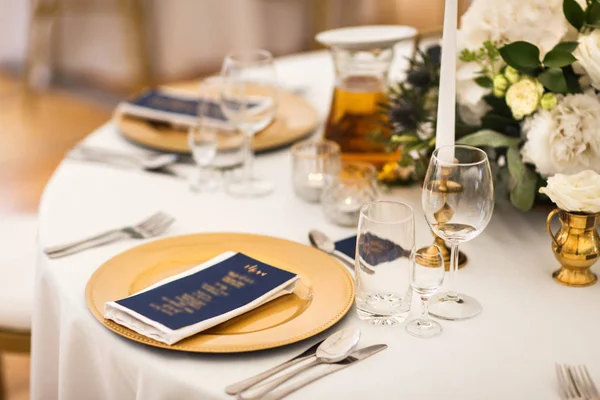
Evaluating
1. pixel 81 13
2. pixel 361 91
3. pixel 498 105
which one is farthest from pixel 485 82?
pixel 81 13

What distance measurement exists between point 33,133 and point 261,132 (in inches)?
118

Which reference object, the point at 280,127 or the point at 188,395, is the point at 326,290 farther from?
the point at 280,127

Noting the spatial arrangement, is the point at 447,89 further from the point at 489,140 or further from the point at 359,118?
the point at 359,118

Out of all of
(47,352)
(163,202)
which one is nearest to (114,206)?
(163,202)

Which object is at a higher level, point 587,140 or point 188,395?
point 587,140

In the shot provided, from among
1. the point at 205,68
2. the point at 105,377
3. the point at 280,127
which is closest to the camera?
the point at 105,377

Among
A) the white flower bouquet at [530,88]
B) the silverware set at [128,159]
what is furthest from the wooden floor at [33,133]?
the white flower bouquet at [530,88]

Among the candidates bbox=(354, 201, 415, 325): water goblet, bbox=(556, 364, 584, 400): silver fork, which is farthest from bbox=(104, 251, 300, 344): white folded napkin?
bbox=(556, 364, 584, 400): silver fork

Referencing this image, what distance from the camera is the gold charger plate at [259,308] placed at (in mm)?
1049

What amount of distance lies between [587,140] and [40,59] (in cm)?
422

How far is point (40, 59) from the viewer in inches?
194

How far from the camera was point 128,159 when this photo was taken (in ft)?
5.69

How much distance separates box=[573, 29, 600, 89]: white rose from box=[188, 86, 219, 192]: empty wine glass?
717 millimetres

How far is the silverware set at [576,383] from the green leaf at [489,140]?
1.51ft
